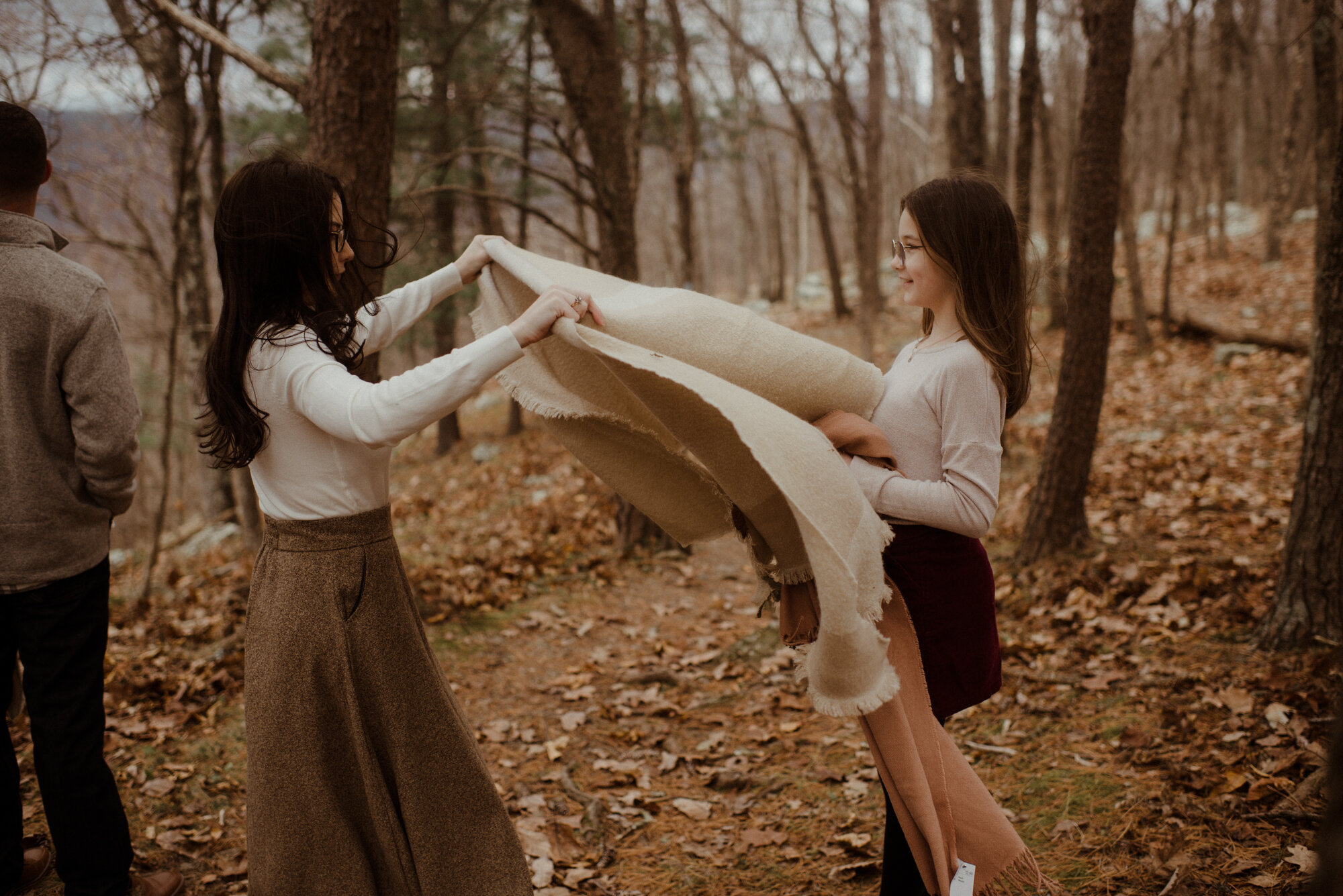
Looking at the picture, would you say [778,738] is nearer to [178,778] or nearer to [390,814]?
[390,814]

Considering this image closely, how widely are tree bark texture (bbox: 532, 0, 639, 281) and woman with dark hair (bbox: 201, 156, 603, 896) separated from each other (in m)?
4.71

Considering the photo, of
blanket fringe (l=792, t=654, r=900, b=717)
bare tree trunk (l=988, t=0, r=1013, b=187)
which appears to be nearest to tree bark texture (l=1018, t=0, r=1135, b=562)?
blanket fringe (l=792, t=654, r=900, b=717)

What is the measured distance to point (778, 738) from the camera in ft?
13.6

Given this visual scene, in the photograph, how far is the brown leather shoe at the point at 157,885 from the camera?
2.95 metres

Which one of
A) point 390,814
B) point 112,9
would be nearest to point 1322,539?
point 390,814

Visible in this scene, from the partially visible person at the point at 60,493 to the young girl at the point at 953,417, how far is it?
238 centimetres

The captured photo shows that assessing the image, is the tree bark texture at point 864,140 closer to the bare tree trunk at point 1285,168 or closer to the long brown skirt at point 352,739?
the bare tree trunk at point 1285,168

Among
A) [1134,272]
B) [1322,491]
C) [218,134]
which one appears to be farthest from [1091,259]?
[1134,272]

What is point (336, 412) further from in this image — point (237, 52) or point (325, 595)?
point (237, 52)

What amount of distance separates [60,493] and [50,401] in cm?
30

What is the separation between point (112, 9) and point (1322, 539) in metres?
9.86

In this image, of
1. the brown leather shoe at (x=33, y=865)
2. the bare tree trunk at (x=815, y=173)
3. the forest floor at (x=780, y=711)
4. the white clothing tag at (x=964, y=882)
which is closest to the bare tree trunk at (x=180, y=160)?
the forest floor at (x=780, y=711)

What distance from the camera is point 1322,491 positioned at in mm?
3721

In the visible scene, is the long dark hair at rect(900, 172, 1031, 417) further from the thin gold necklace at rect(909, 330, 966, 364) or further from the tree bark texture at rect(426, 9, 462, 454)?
the tree bark texture at rect(426, 9, 462, 454)
